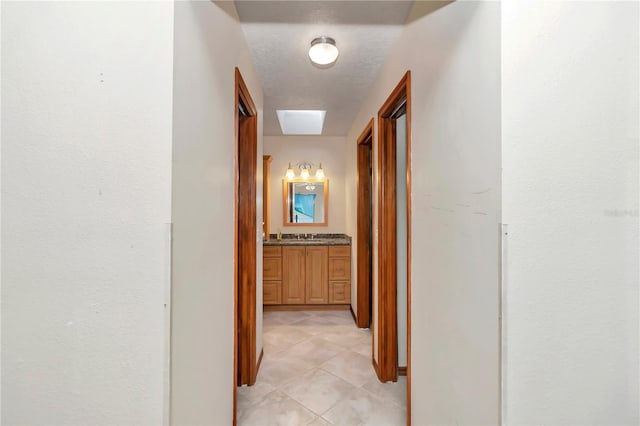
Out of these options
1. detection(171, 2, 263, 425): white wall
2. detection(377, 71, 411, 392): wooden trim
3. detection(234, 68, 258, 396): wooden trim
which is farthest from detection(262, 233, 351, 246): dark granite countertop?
detection(171, 2, 263, 425): white wall

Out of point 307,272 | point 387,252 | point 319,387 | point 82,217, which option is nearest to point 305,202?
point 307,272

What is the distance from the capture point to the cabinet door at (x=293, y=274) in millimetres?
4133

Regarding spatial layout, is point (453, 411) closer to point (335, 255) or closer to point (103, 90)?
point (103, 90)

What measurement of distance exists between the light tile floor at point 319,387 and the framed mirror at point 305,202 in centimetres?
178

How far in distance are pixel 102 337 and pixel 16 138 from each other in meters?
0.65

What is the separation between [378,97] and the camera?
2516mm

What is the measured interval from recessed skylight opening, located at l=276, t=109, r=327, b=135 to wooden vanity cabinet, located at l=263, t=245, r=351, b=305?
67.8 inches

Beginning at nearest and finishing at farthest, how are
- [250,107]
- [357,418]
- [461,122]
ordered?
[461,122], [357,418], [250,107]

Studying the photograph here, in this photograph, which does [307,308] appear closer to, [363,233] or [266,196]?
[363,233]

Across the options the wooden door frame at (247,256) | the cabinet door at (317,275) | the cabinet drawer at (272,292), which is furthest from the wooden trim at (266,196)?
the wooden door frame at (247,256)

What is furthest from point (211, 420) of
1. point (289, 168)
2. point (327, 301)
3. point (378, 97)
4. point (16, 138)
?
point (289, 168)

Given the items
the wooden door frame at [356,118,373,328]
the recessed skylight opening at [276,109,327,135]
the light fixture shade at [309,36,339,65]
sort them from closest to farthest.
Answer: the light fixture shade at [309,36,339,65]
the wooden door frame at [356,118,373,328]
the recessed skylight opening at [276,109,327,135]

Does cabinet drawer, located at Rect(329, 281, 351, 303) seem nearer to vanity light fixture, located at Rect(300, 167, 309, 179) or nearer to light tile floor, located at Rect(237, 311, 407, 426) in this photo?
light tile floor, located at Rect(237, 311, 407, 426)

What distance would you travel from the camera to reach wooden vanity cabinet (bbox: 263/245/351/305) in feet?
13.5
